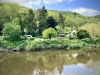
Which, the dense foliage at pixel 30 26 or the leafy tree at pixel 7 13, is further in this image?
the leafy tree at pixel 7 13

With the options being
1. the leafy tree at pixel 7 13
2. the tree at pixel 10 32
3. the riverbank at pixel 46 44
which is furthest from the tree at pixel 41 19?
the tree at pixel 10 32

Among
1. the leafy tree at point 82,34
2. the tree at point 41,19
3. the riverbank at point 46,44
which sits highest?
the tree at point 41,19

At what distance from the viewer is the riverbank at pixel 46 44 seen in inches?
928

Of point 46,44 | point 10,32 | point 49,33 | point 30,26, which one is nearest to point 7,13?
point 30,26

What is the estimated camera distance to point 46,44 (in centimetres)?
2480

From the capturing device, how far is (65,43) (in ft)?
85.6

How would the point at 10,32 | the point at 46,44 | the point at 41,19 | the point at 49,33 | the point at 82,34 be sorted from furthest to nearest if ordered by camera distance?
the point at 41,19 → the point at 82,34 → the point at 49,33 → the point at 10,32 → the point at 46,44

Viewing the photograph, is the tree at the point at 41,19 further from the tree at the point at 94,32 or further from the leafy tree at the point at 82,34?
the tree at the point at 94,32

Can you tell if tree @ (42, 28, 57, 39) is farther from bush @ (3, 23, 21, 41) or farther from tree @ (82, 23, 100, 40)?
tree @ (82, 23, 100, 40)

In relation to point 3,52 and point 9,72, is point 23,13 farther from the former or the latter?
point 9,72

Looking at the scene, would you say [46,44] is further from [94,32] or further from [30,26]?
[30,26]

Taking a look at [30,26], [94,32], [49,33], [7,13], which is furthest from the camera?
[30,26]

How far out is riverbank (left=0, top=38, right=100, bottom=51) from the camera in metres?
23.6

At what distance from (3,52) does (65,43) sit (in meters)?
9.79
